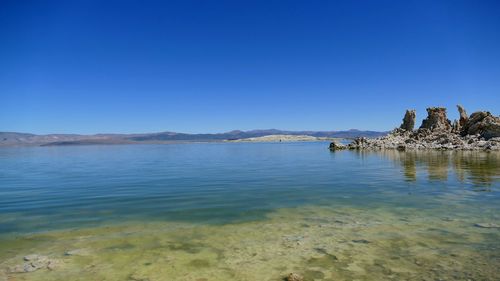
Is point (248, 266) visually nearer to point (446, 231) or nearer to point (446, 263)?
point (446, 263)

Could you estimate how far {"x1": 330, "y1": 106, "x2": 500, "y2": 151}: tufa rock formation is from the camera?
225 feet

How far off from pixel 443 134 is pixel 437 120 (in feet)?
28.7

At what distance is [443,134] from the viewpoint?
79250 mm

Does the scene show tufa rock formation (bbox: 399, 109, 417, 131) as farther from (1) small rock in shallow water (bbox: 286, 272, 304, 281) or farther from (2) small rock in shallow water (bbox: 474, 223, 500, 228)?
(1) small rock in shallow water (bbox: 286, 272, 304, 281)

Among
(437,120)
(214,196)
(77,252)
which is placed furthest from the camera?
(437,120)

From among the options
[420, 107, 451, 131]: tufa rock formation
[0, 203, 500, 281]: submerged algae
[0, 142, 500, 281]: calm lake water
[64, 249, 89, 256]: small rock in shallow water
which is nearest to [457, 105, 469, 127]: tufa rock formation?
[420, 107, 451, 131]: tufa rock formation

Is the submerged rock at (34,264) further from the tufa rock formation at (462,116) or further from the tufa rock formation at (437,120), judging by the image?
the tufa rock formation at (462,116)

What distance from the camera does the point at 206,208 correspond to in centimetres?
1762

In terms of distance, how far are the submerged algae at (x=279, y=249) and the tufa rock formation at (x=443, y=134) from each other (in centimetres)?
6089

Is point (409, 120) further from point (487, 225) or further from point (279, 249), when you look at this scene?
point (279, 249)

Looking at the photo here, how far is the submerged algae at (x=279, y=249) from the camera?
9.06 m

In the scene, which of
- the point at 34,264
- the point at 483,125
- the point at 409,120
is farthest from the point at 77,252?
the point at 409,120

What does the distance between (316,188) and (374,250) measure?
535 inches

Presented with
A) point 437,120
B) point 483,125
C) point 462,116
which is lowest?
point 483,125
